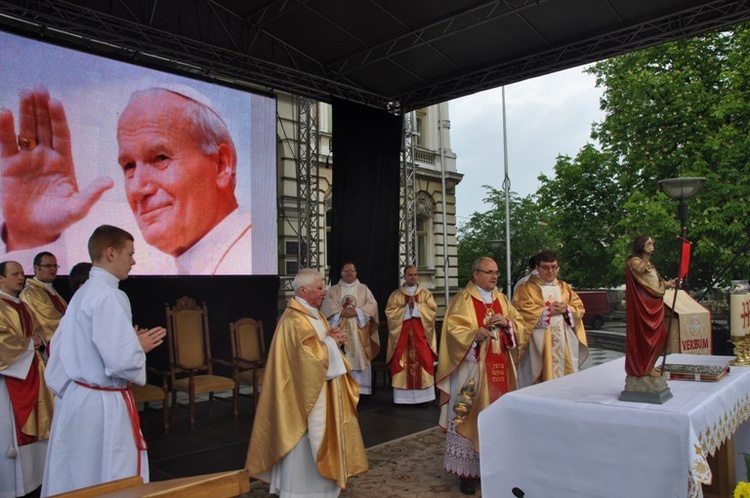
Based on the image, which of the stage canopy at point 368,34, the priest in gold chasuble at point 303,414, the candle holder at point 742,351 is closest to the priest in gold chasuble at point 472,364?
the priest in gold chasuble at point 303,414

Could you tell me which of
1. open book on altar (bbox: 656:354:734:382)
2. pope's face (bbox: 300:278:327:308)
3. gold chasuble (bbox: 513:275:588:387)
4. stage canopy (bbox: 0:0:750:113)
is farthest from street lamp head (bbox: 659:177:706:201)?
pope's face (bbox: 300:278:327:308)

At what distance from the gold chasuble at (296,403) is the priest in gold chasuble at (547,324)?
7.17 ft

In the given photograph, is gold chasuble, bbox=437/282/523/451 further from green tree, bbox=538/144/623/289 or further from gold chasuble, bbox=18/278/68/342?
green tree, bbox=538/144/623/289

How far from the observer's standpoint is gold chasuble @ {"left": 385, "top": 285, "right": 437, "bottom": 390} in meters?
8.49

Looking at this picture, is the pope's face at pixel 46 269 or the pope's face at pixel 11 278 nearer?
the pope's face at pixel 11 278

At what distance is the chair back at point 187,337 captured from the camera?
7.46 m

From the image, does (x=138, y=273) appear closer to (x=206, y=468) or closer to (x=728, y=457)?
(x=206, y=468)

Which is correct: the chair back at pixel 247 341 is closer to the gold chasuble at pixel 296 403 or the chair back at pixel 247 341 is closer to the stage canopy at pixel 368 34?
the stage canopy at pixel 368 34

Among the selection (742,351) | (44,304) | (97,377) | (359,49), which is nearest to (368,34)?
(359,49)

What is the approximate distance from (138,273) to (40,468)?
3.33 m

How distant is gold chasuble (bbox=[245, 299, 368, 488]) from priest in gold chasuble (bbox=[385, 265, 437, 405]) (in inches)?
158

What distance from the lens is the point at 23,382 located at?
4.82 metres

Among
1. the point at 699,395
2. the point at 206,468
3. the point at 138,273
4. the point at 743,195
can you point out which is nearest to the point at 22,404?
the point at 206,468

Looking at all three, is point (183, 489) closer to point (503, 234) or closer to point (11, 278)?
point (11, 278)
